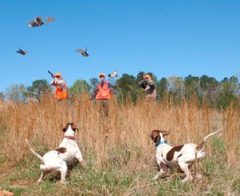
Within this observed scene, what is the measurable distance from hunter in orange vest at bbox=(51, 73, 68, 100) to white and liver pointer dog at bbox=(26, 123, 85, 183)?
6.50 feet

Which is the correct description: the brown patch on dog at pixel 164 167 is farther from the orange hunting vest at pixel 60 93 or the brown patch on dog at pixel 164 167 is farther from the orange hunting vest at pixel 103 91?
the orange hunting vest at pixel 103 91

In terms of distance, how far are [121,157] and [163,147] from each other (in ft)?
3.44

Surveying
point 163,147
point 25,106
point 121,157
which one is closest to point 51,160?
point 121,157

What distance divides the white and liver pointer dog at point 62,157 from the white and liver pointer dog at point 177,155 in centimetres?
151

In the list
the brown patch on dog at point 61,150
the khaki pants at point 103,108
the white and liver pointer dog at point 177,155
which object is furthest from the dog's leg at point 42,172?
the khaki pants at point 103,108

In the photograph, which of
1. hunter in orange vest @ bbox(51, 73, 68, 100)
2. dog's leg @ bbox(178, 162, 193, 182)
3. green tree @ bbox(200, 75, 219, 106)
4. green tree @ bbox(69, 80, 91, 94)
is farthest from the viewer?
hunter in orange vest @ bbox(51, 73, 68, 100)

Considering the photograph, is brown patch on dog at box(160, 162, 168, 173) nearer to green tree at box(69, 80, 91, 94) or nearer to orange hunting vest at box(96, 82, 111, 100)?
green tree at box(69, 80, 91, 94)

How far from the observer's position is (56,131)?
9.59 meters

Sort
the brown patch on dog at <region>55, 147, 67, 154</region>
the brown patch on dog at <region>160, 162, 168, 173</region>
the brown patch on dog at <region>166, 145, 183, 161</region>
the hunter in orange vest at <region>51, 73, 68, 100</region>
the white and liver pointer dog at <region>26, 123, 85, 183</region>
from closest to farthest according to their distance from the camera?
the brown patch on dog at <region>166, 145, 183, 161</region>, the brown patch on dog at <region>160, 162, 168, 173</region>, the white and liver pointer dog at <region>26, 123, 85, 183</region>, the brown patch on dog at <region>55, 147, 67, 154</region>, the hunter in orange vest at <region>51, 73, 68, 100</region>

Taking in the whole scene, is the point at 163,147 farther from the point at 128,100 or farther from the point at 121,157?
the point at 128,100

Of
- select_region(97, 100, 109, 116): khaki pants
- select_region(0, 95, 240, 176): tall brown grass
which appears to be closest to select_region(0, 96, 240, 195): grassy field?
select_region(0, 95, 240, 176): tall brown grass

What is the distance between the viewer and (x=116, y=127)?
29.2ft

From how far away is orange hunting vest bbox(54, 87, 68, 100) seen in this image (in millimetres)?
10266

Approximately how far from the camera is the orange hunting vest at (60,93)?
10.3 m
